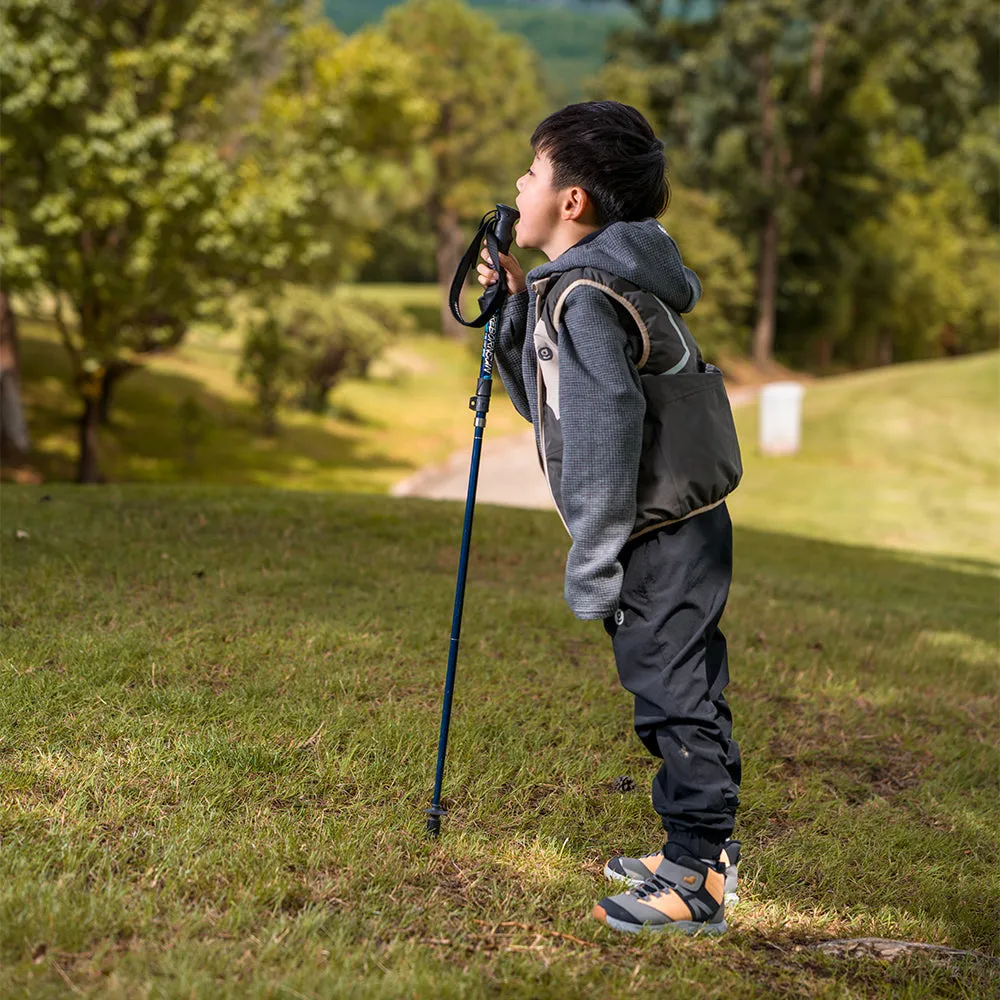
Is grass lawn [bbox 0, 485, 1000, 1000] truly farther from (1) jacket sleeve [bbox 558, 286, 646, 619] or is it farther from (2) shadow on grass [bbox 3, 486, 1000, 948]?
(1) jacket sleeve [bbox 558, 286, 646, 619]

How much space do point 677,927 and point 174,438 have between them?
19.6 metres

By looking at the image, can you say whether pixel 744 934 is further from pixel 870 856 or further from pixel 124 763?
pixel 124 763

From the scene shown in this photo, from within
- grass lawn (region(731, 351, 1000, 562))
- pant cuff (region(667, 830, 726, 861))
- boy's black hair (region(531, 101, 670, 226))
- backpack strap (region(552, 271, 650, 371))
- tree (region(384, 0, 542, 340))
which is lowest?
grass lawn (region(731, 351, 1000, 562))

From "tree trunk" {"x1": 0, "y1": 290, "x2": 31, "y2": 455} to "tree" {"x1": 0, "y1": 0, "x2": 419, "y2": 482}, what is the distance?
1.55 meters

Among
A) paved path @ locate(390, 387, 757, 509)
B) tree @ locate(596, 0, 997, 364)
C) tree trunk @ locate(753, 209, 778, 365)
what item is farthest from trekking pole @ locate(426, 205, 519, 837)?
tree trunk @ locate(753, 209, 778, 365)

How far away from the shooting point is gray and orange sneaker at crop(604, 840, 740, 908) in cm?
301

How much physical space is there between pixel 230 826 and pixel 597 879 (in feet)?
3.35

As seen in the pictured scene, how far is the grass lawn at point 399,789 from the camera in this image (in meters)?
2.50

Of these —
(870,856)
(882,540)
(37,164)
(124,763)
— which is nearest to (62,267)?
(37,164)

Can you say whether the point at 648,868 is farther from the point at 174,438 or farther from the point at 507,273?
the point at 174,438

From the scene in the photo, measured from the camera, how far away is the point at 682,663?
2.81 meters

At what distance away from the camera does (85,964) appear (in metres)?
2.31

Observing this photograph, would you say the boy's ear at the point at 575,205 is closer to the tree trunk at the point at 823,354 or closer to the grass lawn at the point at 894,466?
the grass lawn at the point at 894,466

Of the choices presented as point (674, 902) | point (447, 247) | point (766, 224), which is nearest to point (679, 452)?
point (674, 902)
